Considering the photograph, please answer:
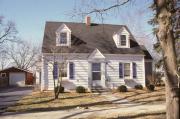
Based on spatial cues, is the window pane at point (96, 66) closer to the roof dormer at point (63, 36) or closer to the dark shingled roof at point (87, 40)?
the dark shingled roof at point (87, 40)

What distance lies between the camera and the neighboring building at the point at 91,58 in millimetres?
26875

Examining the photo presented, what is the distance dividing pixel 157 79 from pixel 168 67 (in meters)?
25.8

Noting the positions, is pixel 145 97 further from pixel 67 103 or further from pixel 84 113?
pixel 84 113

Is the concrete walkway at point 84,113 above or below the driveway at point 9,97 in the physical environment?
above

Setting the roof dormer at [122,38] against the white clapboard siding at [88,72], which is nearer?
the white clapboard siding at [88,72]

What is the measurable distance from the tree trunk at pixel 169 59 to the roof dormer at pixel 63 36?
1923 cm

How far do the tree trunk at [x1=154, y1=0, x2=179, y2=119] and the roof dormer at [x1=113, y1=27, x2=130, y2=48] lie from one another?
66.2 feet

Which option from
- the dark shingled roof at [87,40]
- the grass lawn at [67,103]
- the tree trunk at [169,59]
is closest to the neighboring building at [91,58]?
the dark shingled roof at [87,40]

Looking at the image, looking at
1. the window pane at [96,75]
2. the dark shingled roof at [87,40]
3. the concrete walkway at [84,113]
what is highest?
the dark shingled roof at [87,40]

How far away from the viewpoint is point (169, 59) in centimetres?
913

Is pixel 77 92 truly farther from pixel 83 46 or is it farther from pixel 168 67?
pixel 168 67

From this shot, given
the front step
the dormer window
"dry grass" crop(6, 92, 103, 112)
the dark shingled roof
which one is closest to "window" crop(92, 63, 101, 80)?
the front step

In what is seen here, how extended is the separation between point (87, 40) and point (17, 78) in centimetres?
2559

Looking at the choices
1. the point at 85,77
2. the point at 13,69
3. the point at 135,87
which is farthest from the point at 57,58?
the point at 13,69
